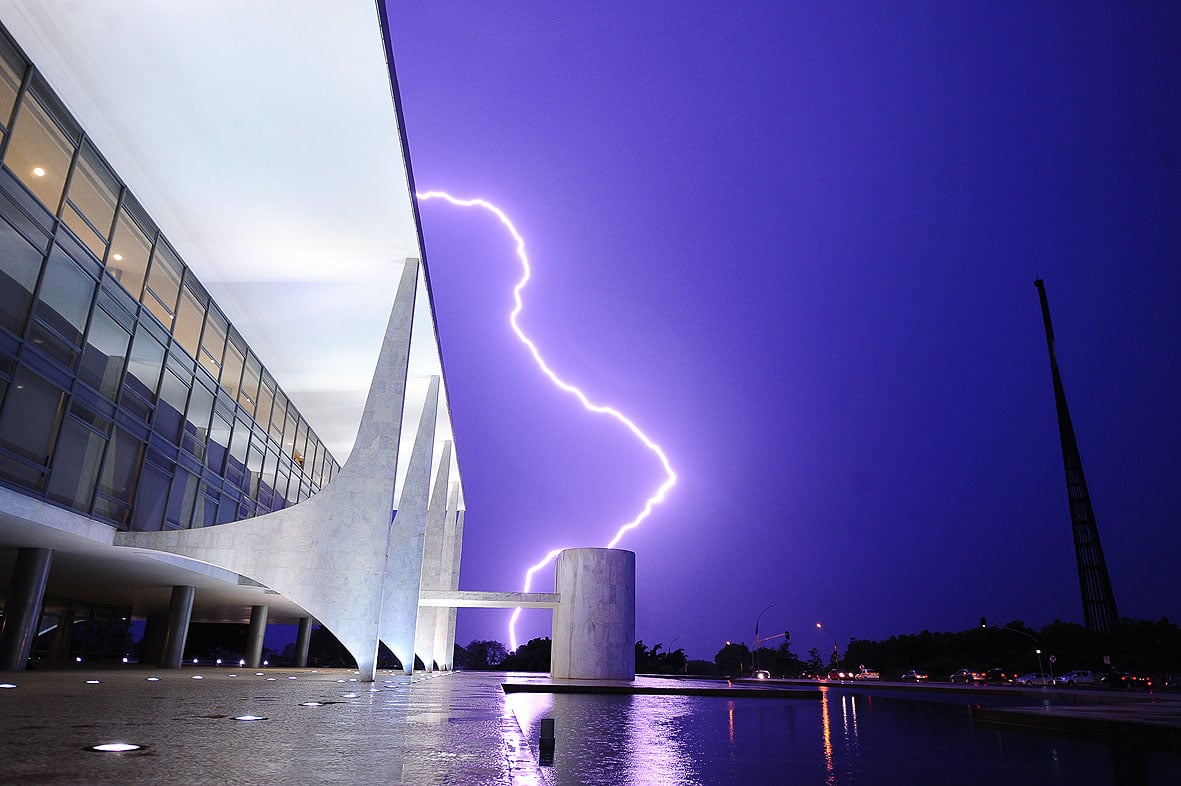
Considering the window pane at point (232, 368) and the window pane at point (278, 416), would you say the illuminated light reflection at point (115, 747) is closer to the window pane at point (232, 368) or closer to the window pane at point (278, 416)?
the window pane at point (232, 368)

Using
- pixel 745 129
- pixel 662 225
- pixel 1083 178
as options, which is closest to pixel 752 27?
pixel 745 129

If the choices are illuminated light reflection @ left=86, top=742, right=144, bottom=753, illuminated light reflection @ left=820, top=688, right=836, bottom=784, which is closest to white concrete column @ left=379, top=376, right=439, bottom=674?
illuminated light reflection @ left=820, top=688, right=836, bottom=784

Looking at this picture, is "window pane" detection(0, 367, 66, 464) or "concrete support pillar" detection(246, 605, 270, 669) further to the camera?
"concrete support pillar" detection(246, 605, 270, 669)

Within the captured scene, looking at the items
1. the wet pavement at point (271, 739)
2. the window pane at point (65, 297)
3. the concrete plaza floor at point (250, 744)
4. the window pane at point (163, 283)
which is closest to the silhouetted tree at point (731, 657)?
the window pane at point (163, 283)

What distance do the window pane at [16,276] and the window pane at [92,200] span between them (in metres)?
1.66

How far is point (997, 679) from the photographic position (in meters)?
46.5

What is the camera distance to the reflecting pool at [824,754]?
4184 mm

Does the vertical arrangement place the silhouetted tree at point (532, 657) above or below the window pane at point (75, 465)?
below

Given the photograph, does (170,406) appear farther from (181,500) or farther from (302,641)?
(302,641)

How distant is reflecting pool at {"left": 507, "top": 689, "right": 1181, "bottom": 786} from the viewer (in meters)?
4.18

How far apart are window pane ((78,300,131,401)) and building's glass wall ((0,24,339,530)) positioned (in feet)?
0.13

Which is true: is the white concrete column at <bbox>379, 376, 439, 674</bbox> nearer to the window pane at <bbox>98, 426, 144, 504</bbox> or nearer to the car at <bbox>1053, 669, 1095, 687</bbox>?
the window pane at <bbox>98, 426, 144, 504</bbox>

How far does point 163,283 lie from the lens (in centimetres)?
1966

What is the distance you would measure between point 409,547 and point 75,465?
12.5m
